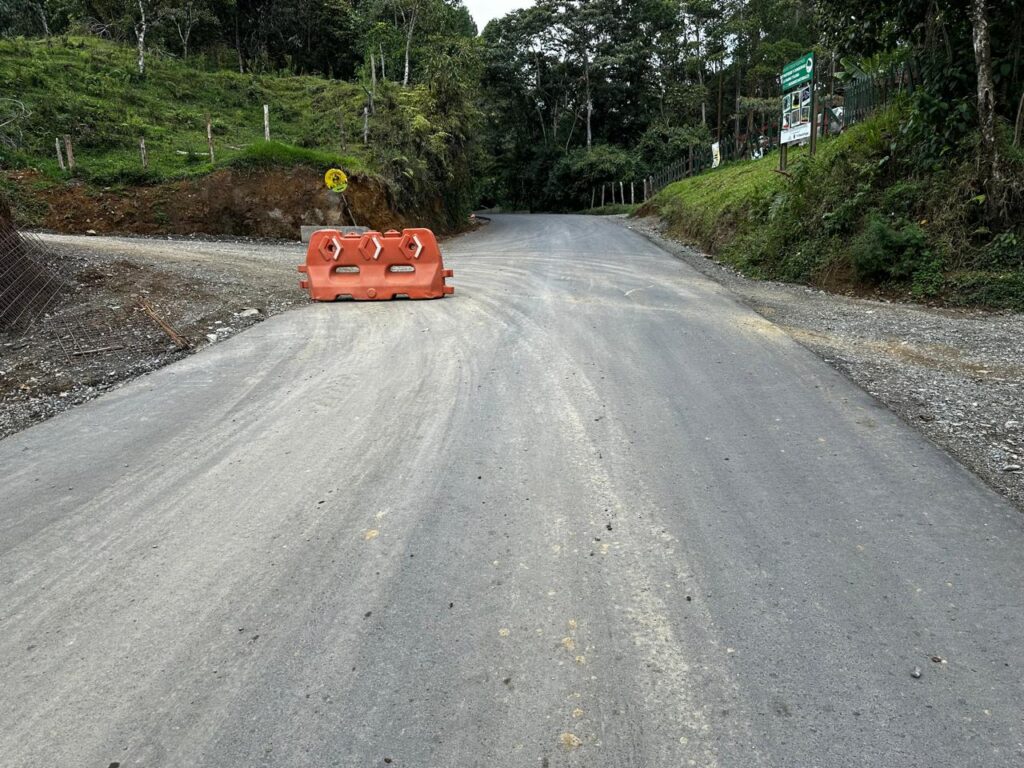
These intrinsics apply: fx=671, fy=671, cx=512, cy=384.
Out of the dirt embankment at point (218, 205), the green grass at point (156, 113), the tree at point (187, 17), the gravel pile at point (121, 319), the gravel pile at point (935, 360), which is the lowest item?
the gravel pile at point (935, 360)

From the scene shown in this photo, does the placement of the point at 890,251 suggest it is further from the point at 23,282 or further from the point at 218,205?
the point at 218,205

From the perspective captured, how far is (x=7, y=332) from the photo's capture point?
25.0 feet

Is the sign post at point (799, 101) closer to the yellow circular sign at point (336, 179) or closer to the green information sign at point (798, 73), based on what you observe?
the green information sign at point (798, 73)

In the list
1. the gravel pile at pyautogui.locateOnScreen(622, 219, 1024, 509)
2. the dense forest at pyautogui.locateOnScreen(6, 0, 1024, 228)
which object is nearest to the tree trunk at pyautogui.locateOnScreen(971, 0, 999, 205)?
the gravel pile at pyautogui.locateOnScreen(622, 219, 1024, 509)

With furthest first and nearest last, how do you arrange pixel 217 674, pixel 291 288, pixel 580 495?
pixel 291 288, pixel 580 495, pixel 217 674

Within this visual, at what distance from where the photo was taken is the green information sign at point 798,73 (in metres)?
13.6

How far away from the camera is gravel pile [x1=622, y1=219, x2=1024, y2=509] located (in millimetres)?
4613

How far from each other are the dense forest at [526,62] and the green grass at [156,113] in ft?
5.46

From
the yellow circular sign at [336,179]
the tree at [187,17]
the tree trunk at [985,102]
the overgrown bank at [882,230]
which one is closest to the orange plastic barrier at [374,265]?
the overgrown bank at [882,230]

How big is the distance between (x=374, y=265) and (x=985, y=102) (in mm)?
9397

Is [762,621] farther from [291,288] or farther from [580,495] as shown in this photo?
[291,288]

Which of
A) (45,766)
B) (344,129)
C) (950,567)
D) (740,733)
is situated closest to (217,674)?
(45,766)

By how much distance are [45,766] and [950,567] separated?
145 inches

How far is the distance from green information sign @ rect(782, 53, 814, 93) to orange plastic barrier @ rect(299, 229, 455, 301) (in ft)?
29.5
